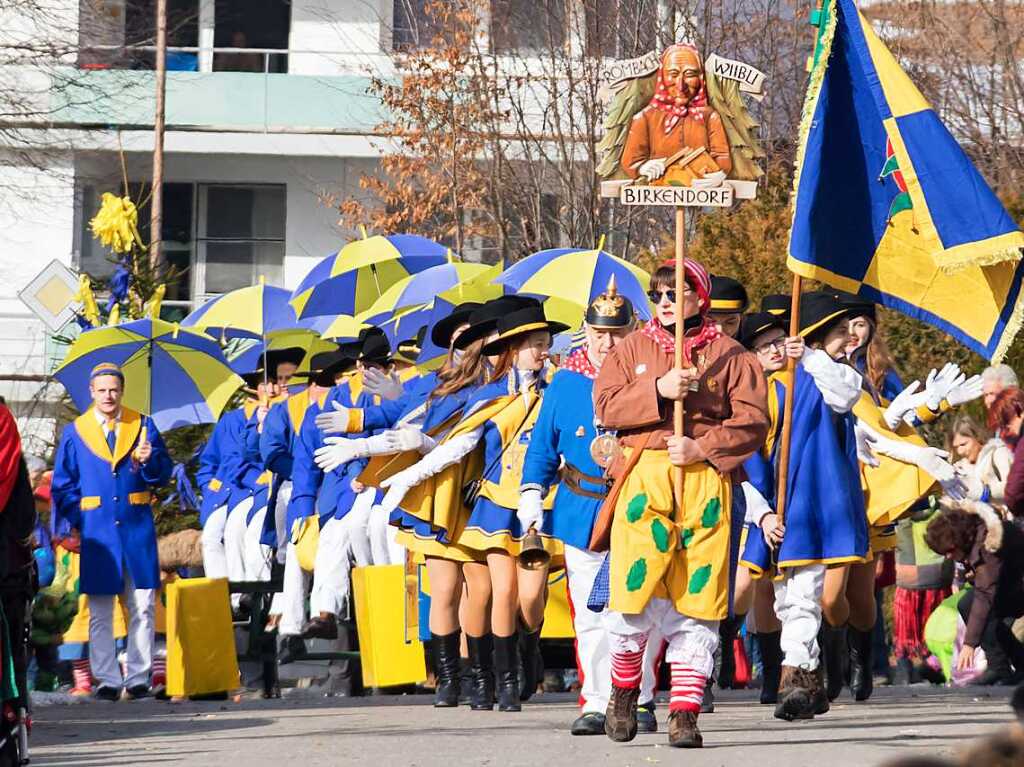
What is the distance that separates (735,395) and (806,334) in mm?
1758

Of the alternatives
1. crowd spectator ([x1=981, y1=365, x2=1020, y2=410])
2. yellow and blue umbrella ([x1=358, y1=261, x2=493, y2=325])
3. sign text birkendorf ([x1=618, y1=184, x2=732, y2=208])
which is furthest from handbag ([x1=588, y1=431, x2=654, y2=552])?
yellow and blue umbrella ([x1=358, y1=261, x2=493, y2=325])

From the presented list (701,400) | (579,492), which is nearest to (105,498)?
(579,492)

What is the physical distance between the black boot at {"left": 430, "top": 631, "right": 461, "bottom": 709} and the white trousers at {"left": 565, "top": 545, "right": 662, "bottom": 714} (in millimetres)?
2174

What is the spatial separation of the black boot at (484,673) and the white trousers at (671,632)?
273 cm

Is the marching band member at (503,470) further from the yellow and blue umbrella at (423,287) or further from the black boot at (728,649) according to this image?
the yellow and blue umbrella at (423,287)

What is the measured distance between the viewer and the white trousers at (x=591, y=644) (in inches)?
402

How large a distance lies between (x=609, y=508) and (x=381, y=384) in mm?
4348

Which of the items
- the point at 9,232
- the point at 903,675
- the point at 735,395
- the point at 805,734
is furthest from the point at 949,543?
the point at 9,232

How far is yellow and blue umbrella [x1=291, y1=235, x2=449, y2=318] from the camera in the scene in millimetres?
19094

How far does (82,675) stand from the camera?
14.9 m

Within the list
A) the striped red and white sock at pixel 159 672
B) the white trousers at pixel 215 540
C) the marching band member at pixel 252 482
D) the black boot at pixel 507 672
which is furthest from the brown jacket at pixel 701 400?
the white trousers at pixel 215 540

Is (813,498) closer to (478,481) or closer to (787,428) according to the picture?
(787,428)

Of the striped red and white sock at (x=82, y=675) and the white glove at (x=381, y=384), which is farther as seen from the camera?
the striped red and white sock at (x=82, y=675)

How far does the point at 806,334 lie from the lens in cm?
1109
